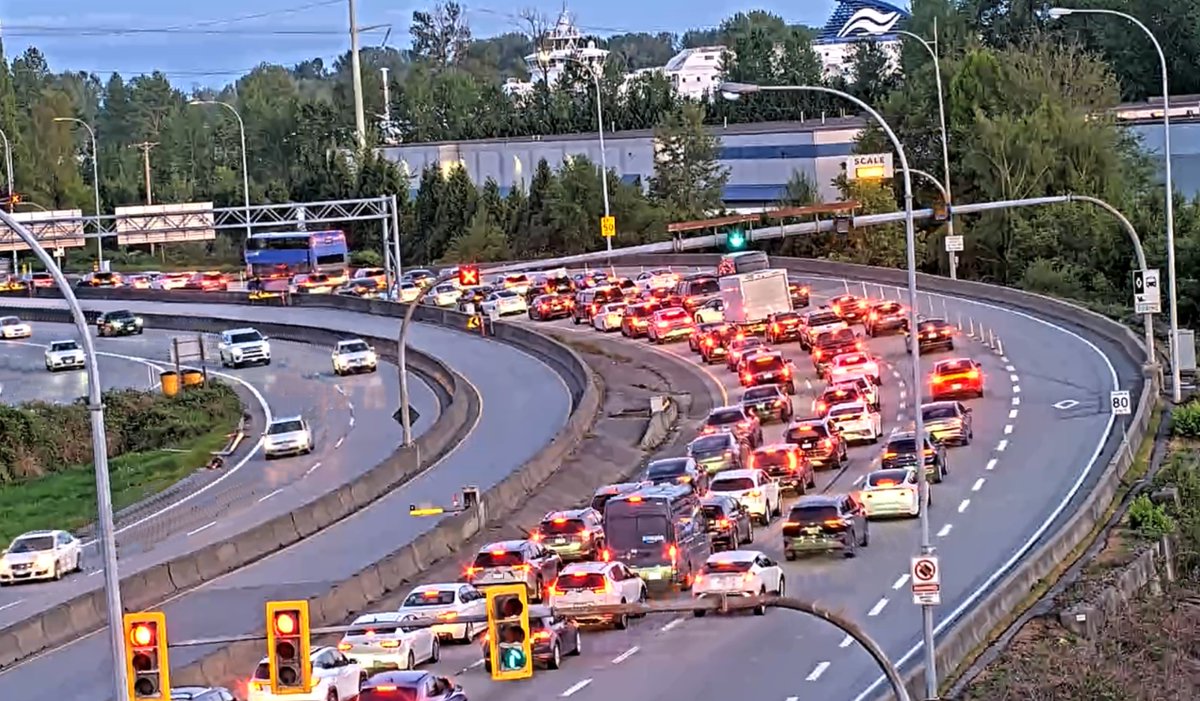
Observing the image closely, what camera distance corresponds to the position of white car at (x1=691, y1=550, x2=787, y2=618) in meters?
34.8

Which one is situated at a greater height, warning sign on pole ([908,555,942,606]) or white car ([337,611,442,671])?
warning sign on pole ([908,555,942,606])

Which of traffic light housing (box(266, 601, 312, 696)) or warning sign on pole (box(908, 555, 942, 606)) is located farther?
warning sign on pole (box(908, 555, 942, 606))

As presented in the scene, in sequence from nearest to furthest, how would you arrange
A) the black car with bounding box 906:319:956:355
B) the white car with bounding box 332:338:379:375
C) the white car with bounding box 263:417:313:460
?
1. the white car with bounding box 263:417:313:460
2. the black car with bounding box 906:319:956:355
3. the white car with bounding box 332:338:379:375

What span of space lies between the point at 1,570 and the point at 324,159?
10165cm

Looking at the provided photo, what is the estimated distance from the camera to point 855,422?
53500mm

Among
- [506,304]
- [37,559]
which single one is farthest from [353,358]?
[37,559]

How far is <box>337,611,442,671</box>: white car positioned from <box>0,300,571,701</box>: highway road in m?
1.79

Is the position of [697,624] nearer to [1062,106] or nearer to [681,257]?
[681,257]

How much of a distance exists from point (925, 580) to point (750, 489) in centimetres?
1625

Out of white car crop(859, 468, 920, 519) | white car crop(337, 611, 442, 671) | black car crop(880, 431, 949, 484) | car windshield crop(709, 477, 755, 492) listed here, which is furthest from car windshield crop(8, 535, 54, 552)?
black car crop(880, 431, 949, 484)

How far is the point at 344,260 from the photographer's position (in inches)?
4510

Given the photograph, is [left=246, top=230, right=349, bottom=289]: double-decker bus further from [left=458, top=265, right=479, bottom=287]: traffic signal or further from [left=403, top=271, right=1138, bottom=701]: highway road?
[left=458, top=265, right=479, bottom=287]: traffic signal

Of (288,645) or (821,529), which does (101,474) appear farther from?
(821,529)

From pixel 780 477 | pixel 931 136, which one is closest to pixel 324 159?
pixel 931 136
